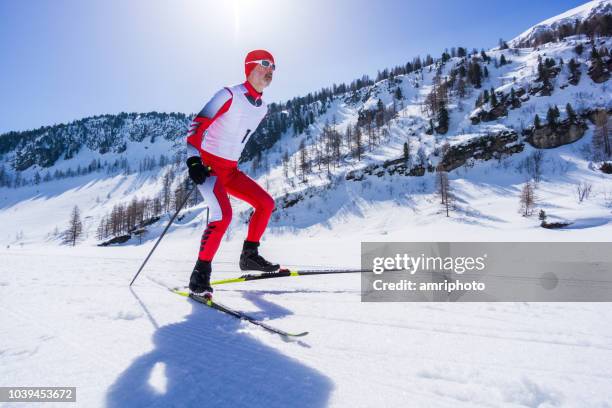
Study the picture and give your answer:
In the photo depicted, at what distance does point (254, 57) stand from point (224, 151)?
1169 millimetres

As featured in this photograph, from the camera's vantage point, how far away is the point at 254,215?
357cm

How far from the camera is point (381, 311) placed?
229cm

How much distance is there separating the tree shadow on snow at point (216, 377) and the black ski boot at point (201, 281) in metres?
0.90

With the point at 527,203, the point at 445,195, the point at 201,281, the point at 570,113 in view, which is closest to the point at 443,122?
the point at 570,113

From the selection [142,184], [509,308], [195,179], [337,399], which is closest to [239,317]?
[337,399]

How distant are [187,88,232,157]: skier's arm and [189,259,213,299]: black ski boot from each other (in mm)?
1144

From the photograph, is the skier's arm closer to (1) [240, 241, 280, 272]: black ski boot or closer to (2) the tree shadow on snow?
(1) [240, 241, 280, 272]: black ski boot

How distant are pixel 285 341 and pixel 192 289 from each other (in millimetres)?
1338

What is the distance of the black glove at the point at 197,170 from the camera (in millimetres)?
2938

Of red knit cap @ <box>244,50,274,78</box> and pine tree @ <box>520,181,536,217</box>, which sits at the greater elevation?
pine tree @ <box>520,181,536,217</box>

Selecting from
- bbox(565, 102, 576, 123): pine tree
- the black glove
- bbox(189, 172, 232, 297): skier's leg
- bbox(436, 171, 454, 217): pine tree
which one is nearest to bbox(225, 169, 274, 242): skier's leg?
bbox(189, 172, 232, 297): skier's leg

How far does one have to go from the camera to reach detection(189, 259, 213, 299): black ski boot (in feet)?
8.91

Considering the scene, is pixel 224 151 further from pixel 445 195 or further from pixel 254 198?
pixel 445 195

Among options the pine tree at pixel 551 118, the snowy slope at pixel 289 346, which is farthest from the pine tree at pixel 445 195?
the snowy slope at pixel 289 346
